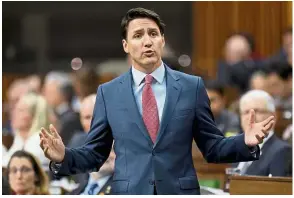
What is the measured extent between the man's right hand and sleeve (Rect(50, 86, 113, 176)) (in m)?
0.04

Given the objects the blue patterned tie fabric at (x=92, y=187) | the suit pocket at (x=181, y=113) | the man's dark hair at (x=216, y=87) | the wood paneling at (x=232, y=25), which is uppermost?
the wood paneling at (x=232, y=25)

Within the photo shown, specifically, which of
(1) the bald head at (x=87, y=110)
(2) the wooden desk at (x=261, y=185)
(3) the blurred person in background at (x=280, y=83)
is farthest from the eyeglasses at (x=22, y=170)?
(3) the blurred person in background at (x=280, y=83)

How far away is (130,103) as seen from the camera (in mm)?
3646

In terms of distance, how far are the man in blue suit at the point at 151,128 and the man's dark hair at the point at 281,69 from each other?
5854mm

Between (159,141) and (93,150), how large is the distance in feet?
0.94

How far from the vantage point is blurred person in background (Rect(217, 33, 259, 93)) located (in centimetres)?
1038

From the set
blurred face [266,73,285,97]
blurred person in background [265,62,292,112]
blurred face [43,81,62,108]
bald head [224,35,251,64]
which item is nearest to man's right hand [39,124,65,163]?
blurred person in background [265,62,292,112]

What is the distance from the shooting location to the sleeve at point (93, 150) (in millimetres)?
3693

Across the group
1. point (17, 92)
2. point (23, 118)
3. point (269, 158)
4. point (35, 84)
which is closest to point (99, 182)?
point (269, 158)

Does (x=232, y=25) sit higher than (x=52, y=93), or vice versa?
(x=232, y=25)

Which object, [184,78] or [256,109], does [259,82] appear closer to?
[256,109]

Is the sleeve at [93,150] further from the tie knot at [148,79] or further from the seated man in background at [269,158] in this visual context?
the seated man in background at [269,158]

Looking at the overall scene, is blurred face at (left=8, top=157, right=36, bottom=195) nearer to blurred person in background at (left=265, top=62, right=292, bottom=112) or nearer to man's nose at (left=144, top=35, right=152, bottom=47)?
man's nose at (left=144, top=35, right=152, bottom=47)

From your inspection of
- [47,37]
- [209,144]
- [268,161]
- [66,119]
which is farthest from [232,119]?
[47,37]
